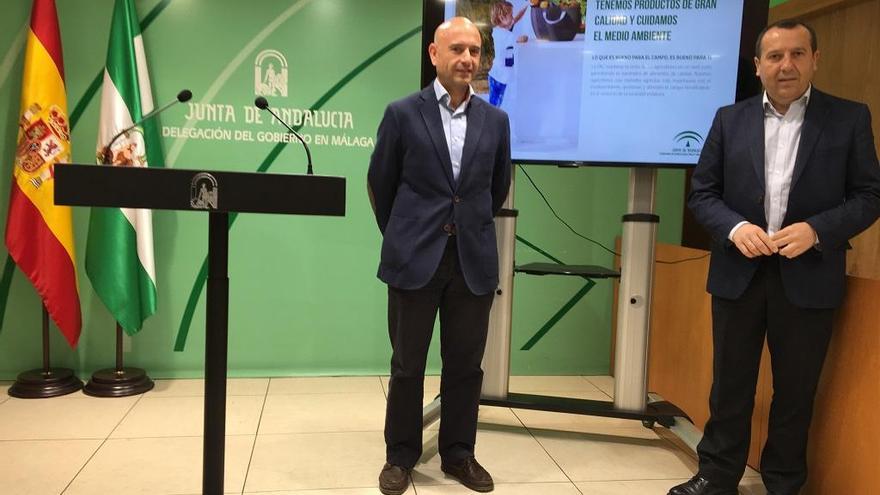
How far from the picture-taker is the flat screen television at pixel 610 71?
2561 mm

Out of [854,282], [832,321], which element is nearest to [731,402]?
[832,321]

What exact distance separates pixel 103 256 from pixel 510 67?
2.23m

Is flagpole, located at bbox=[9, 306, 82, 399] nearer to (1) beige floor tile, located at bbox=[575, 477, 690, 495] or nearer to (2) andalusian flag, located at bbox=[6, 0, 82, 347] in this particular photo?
(2) andalusian flag, located at bbox=[6, 0, 82, 347]

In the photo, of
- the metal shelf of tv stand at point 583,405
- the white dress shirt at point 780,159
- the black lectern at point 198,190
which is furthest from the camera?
the metal shelf of tv stand at point 583,405

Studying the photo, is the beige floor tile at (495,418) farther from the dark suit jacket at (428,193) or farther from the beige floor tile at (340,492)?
the dark suit jacket at (428,193)

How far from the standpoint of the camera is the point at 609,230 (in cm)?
387

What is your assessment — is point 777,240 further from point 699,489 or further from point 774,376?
point 699,489

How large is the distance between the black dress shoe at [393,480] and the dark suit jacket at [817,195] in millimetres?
1268

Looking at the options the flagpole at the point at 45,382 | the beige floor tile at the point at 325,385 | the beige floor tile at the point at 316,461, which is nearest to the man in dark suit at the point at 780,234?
the beige floor tile at the point at 316,461

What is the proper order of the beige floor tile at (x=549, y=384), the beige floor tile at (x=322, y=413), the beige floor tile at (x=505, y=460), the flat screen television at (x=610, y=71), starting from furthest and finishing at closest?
1. the beige floor tile at (x=549, y=384)
2. the beige floor tile at (x=322, y=413)
3. the flat screen television at (x=610, y=71)
4. the beige floor tile at (x=505, y=460)

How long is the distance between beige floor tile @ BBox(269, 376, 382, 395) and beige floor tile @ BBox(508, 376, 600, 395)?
2.63ft

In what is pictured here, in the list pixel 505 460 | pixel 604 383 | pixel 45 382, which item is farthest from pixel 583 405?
pixel 45 382

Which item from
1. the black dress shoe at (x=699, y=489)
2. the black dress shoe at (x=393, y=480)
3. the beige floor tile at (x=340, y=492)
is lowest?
the beige floor tile at (x=340, y=492)

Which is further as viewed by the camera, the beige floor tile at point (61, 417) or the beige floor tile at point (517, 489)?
the beige floor tile at point (61, 417)
